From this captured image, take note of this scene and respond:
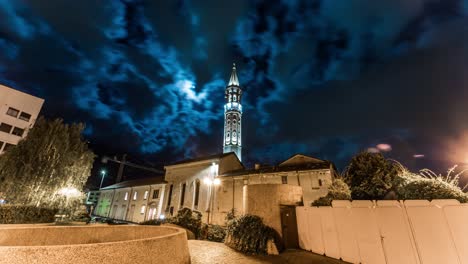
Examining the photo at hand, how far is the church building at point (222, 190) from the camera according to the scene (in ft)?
34.2

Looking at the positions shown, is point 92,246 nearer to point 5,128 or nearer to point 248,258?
point 248,258

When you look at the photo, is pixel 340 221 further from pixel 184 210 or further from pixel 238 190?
pixel 238 190

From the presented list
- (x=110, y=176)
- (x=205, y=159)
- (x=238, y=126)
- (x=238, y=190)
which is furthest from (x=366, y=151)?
(x=110, y=176)

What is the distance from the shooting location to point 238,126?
2188 inches

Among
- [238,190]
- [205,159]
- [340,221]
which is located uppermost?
[205,159]

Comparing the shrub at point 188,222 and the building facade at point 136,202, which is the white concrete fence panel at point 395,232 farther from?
the building facade at point 136,202

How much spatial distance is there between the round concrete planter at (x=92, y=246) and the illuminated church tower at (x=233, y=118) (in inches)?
1731

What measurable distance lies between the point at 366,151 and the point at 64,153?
24318mm

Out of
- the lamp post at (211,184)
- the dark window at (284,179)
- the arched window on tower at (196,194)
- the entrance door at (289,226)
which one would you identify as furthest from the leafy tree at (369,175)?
the arched window on tower at (196,194)

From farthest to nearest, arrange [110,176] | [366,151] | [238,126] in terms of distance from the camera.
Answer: [110,176] < [238,126] < [366,151]

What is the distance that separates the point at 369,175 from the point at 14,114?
42.6 m

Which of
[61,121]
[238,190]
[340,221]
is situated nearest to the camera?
[340,221]

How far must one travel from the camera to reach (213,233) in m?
13.5

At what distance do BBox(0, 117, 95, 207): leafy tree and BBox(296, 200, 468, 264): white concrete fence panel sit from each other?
63.2 feet
